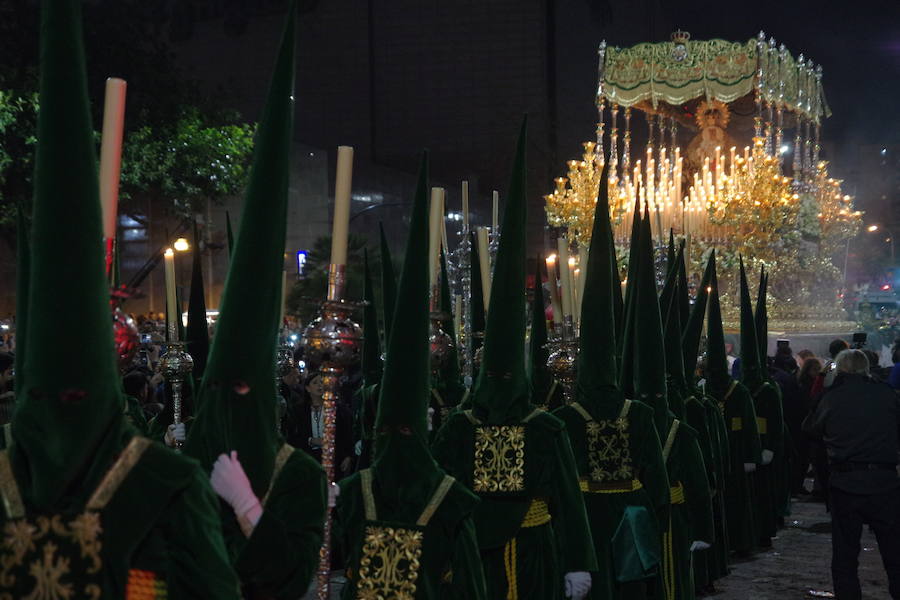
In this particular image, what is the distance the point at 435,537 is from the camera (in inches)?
179

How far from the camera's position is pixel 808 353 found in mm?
14805

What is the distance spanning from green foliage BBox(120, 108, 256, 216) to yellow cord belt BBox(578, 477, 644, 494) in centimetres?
1500

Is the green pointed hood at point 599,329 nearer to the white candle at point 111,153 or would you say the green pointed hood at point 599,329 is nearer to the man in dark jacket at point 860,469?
the man in dark jacket at point 860,469

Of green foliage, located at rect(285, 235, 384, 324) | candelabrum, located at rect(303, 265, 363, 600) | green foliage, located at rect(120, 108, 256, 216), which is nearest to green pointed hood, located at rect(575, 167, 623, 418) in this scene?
candelabrum, located at rect(303, 265, 363, 600)

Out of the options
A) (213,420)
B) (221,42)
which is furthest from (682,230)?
(221,42)

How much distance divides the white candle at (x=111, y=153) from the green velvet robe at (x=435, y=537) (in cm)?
194

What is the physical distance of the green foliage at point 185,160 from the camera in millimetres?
20422

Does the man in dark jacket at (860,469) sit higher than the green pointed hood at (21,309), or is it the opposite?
the green pointed hood at (21,309)

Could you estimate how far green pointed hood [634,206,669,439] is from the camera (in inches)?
291

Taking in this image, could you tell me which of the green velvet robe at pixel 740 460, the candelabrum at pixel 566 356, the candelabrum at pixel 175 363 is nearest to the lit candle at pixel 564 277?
the candelabrum at pixel 566 356

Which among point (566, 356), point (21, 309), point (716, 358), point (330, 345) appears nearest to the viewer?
point (21, 309)

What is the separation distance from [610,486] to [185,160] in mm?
15809

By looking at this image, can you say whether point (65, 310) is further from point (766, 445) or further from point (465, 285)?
point (766, 445)

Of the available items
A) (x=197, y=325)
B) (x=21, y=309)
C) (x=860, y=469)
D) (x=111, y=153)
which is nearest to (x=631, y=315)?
(x=860, y=469)
